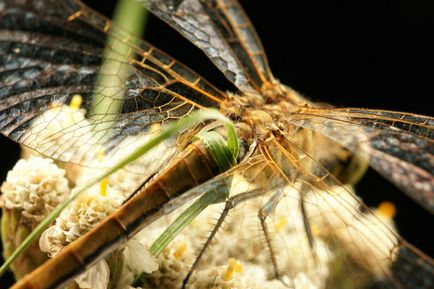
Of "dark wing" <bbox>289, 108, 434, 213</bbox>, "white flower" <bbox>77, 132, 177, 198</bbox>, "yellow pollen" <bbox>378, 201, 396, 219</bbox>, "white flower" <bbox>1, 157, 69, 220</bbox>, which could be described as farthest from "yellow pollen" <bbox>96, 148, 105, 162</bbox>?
"yellow pollen" <bbox>378, 201, 396, 219</bbox>

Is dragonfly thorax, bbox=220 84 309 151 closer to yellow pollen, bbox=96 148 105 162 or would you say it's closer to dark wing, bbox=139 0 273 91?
dark wing, bbox=139 0 273 91

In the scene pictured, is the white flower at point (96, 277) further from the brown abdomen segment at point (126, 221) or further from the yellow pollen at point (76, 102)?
the yellow pollen at point (76, 102)

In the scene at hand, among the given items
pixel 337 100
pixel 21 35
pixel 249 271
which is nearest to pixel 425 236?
pixel 337 100

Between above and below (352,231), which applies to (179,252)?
below

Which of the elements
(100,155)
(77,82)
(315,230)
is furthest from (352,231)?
(77,82)

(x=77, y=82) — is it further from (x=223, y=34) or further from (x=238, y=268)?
(x=238, y=268)

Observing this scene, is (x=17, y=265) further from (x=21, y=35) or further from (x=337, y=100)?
(x=337, y=100)

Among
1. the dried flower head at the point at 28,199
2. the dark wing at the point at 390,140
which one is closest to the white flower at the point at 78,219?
the dried flower head at the point at 28,199
